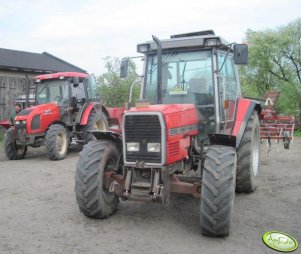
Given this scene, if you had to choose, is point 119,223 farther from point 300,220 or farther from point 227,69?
point 227,69

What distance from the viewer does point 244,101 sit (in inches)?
224

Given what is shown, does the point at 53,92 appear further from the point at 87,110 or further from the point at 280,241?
the point at 280,241

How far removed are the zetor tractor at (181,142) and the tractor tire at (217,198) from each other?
0.01 m

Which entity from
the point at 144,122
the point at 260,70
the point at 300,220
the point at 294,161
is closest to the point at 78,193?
the point at 144,122

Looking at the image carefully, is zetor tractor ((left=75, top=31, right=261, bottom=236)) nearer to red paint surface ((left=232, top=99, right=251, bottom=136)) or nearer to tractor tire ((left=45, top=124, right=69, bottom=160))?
red paint surface ((left=232, top=99, right=251, bottom=136))

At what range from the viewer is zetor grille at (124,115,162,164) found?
418 centimetres

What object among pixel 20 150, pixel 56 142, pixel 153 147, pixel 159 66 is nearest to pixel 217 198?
pixel 153 147

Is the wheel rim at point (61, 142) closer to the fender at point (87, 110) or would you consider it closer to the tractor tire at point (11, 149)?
the fender at point (87, 110)

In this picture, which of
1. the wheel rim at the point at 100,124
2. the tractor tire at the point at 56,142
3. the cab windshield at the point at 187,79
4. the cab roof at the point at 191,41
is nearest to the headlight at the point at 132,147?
the cab windshield at the point at 187,79

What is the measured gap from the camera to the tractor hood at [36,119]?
364 inches

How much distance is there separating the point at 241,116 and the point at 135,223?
219 cm

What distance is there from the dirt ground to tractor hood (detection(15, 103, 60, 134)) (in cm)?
274

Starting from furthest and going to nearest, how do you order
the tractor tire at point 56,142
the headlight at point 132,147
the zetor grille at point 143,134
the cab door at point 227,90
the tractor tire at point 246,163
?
the tractor tire at point 56,142 → the tractor tire at point 246,163 → the cab door at point 227,90 → the headlight at point 132,147 → the zetor grille at point 143,134

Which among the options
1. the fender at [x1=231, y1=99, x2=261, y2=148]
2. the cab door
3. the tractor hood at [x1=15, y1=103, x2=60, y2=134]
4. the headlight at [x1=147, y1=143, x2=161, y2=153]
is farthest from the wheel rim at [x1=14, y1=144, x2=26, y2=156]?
the headlight at [x1=147, y1=143, x2=161, y2=153]
